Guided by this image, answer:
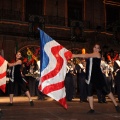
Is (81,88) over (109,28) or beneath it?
beneath

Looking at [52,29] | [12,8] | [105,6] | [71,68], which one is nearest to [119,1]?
[105,6]

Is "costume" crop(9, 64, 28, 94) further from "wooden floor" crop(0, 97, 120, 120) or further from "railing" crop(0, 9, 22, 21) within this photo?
"railing" crop(0, 9, 22, 21)

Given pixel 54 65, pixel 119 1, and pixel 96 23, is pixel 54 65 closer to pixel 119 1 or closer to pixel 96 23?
pixel 96 23

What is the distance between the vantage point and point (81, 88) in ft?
41.3

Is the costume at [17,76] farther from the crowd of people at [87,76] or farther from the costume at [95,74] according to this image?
the costume at [95,74]

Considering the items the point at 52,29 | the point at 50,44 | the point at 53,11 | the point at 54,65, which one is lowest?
the point at 54,65

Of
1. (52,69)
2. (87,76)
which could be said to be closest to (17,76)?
(87,76)

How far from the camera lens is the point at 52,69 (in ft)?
24.1


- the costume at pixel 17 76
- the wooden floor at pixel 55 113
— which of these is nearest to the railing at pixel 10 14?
the costume at pixel 17 76

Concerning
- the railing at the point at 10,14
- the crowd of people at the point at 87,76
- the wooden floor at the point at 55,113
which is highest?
the railing at the point at 10,14

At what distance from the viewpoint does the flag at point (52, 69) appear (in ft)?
23.7

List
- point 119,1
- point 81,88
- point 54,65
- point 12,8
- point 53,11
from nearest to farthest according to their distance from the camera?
point 54,65 < point 81,88 < point 12,8 < point 53,11 < point 119,1

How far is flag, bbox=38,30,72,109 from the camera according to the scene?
23.7 ft

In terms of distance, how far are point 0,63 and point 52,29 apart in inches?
594
